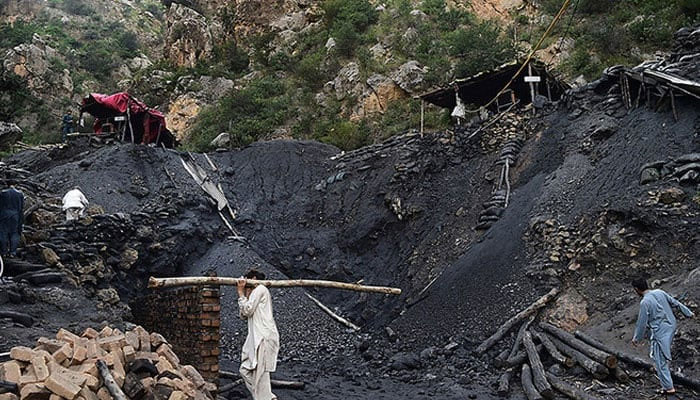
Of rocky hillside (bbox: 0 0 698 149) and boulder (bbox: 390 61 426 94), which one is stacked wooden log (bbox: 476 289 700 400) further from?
boulder (bbox: 390 61 426 94)

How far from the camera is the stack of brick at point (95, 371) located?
157 inches

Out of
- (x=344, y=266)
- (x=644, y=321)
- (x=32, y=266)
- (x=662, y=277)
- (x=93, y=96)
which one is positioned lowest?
(x=344, y=266)

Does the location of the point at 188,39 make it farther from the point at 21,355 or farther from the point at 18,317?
the point at 21,355

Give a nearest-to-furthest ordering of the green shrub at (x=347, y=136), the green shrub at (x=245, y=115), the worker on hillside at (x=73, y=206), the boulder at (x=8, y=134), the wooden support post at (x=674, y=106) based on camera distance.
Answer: the wooden support post at (x=674, y=106), the worker on hillside at (x=73, y=206), the boulder at (x=8, y=134), the green shrub at (x=347, y=136), the green shrub at (x=245, y=115)

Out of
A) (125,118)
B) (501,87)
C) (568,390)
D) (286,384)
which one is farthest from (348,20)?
(568,390)

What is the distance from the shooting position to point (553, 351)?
7531 mm

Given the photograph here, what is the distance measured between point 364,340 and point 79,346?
6.58 meters

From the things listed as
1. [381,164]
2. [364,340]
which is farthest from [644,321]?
[381,164]

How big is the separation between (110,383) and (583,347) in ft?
19.3

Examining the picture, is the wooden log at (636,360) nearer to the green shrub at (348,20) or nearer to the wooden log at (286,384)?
the wooden log at (286,384)

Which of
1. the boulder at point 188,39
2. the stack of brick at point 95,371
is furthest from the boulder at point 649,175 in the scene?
the boulder at point 188,39

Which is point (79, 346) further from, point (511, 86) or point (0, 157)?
point (0, 157)

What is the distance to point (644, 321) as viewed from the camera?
600cm

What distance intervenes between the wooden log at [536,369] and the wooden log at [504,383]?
34 centimetres
